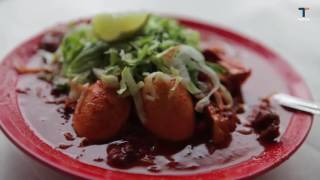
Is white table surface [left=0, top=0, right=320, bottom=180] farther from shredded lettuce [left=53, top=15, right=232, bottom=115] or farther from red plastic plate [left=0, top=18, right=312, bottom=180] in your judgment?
shredded lettuce [left=53, top=15, right=232, bottom=115]

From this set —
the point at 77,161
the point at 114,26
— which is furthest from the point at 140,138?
the point at 114,26

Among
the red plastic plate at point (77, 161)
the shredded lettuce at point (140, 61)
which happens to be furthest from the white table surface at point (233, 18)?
the shredded lettuce at point (140, 61)

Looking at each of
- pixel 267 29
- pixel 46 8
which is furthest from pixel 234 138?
pixel 46 8

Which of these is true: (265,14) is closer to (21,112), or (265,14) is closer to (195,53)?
(195,53)

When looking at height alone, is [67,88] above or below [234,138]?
above

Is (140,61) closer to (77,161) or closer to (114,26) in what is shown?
(114,26)
